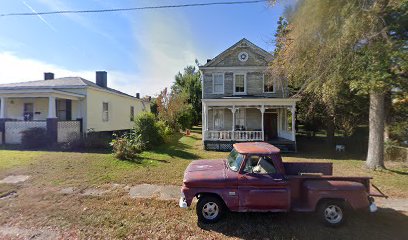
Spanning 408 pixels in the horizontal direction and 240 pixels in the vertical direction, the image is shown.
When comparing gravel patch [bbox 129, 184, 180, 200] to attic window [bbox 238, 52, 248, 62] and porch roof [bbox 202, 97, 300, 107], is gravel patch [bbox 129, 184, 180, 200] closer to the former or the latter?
porch roof [bbox 202, 97, 300, 107]

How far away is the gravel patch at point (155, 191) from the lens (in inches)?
279

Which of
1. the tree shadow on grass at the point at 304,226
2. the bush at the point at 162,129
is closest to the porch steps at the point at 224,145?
the bush at the point at 162,129

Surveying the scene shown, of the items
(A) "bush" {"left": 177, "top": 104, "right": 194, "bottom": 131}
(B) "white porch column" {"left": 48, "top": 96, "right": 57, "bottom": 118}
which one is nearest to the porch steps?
(B) "white porch column" {"left": 48, "top": 96, "right": 57, "bottom": 118}

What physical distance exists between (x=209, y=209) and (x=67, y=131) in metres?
14.5

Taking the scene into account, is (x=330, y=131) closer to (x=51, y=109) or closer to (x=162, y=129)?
(x=162, y=129)

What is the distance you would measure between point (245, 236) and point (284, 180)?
136 cm

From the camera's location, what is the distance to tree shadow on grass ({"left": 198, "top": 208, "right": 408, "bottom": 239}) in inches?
192

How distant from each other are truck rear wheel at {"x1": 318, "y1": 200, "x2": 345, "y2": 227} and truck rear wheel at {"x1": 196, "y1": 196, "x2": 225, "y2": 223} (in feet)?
6.74

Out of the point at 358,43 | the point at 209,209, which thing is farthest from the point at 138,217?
the point at 358,43

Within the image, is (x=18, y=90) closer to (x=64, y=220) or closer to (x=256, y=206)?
(x=64, y=220)

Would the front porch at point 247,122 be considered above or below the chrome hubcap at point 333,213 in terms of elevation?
above

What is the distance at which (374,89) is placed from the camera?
342 inches

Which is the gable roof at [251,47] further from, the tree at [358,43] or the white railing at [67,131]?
the white railing at [67,131]

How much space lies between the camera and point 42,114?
18703 mm
